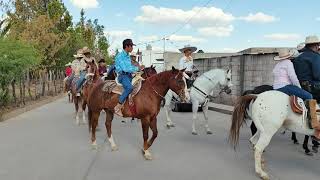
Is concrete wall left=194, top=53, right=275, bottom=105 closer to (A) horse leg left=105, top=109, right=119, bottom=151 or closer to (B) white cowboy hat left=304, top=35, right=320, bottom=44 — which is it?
(A) horse leg left=105, top=109, right=119, bottom=151

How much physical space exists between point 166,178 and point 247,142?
4.18 m

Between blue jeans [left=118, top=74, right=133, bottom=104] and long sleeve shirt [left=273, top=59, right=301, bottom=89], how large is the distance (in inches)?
121

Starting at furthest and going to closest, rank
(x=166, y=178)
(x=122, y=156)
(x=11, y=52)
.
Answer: (x=11, y=52)
(x=122, y=156)
(x=166, y=178)

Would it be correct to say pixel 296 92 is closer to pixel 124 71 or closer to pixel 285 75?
pixel 285 75

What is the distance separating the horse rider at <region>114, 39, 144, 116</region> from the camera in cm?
930

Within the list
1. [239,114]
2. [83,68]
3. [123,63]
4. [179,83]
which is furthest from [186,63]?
[239,114]

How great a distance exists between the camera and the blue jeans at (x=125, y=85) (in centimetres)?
927

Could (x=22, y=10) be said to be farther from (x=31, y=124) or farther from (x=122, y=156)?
(x=122, y=156)

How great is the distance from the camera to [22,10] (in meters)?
25.7

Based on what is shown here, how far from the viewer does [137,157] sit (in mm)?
8938

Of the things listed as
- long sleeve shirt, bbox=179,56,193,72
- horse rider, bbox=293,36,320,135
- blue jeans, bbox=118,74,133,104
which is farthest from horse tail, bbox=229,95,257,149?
long sleeve shirt, bbox=179,56,193,72

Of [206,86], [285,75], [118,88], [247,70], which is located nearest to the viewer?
[285,75]

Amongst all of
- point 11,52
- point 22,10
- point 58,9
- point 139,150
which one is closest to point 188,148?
point 139,150

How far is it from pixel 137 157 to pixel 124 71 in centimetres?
186
